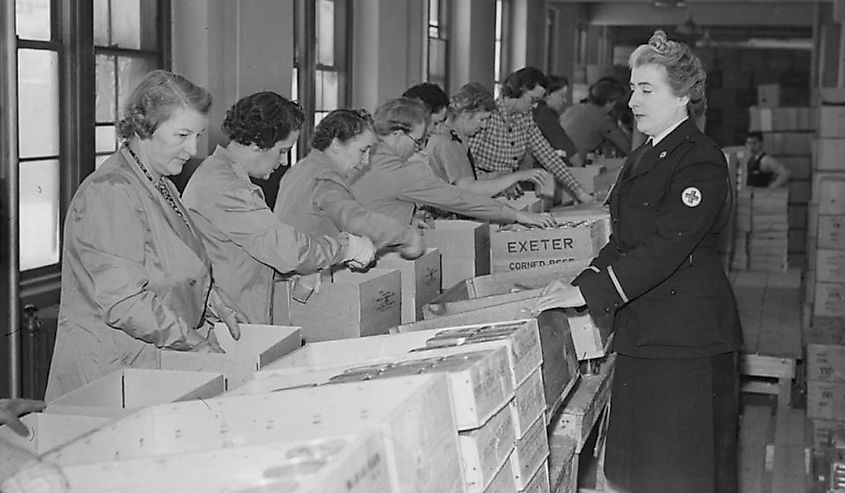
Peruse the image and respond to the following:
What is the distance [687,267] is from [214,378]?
130 cm

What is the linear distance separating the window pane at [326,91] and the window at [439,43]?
2.61 m

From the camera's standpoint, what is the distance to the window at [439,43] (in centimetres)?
1038

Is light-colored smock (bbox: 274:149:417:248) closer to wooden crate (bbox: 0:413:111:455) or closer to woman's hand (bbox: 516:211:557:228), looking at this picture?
woman's hand (bbox: 516:211:557:228)

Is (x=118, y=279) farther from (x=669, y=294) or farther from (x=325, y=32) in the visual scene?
(x=325, y=32)

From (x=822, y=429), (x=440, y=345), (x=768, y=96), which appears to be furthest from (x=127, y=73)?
(x=768, y=96)

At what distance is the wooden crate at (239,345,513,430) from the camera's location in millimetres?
2170

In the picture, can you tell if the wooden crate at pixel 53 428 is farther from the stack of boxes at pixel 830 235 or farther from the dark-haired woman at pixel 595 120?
the dark-haired woman at pixel 595 120

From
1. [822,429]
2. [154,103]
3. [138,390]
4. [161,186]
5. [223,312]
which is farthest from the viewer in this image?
[822,429]

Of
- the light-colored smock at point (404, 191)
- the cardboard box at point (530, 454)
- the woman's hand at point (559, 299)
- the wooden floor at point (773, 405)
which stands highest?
the light-colored smock at point (404, 191)

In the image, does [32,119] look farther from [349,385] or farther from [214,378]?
[349,385]

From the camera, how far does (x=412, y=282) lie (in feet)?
13.2

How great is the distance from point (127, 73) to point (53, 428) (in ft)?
9.96

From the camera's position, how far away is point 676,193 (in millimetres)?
3041

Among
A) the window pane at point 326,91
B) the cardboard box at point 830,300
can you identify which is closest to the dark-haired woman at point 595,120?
the cardboard box at point 830,300
